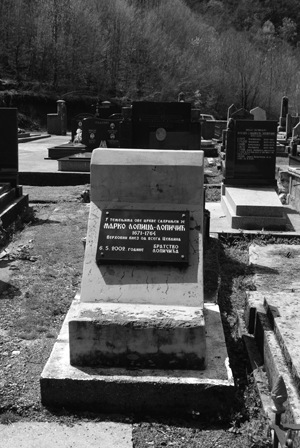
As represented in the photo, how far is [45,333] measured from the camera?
4.36m

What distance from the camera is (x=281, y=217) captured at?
8.26 meters

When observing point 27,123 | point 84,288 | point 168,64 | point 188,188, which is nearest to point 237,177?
point 188,188

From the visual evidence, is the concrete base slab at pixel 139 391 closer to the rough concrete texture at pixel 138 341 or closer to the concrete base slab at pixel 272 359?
the rough concrete texture at pixel 138 341

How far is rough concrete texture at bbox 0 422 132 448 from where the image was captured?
2955 mm

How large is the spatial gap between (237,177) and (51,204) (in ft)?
11.4

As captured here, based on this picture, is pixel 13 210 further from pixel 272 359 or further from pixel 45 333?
pixel 272 359

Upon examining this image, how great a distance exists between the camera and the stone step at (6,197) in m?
8.10

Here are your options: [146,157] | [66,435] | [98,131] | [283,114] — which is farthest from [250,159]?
[283,114]

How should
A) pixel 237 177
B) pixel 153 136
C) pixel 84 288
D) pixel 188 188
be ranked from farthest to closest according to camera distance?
pixel 237 177
pixel 153 136
pixel 188 188
pixel 84 288

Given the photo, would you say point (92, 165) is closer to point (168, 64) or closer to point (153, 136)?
point (153, 136)

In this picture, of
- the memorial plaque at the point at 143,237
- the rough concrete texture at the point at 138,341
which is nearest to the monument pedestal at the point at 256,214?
the memorial plaque at the point at 143,237

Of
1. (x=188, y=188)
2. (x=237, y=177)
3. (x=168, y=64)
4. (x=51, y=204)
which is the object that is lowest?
(x=51, y=204)

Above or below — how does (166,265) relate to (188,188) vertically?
below

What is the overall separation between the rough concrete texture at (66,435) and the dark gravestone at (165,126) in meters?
5.12
